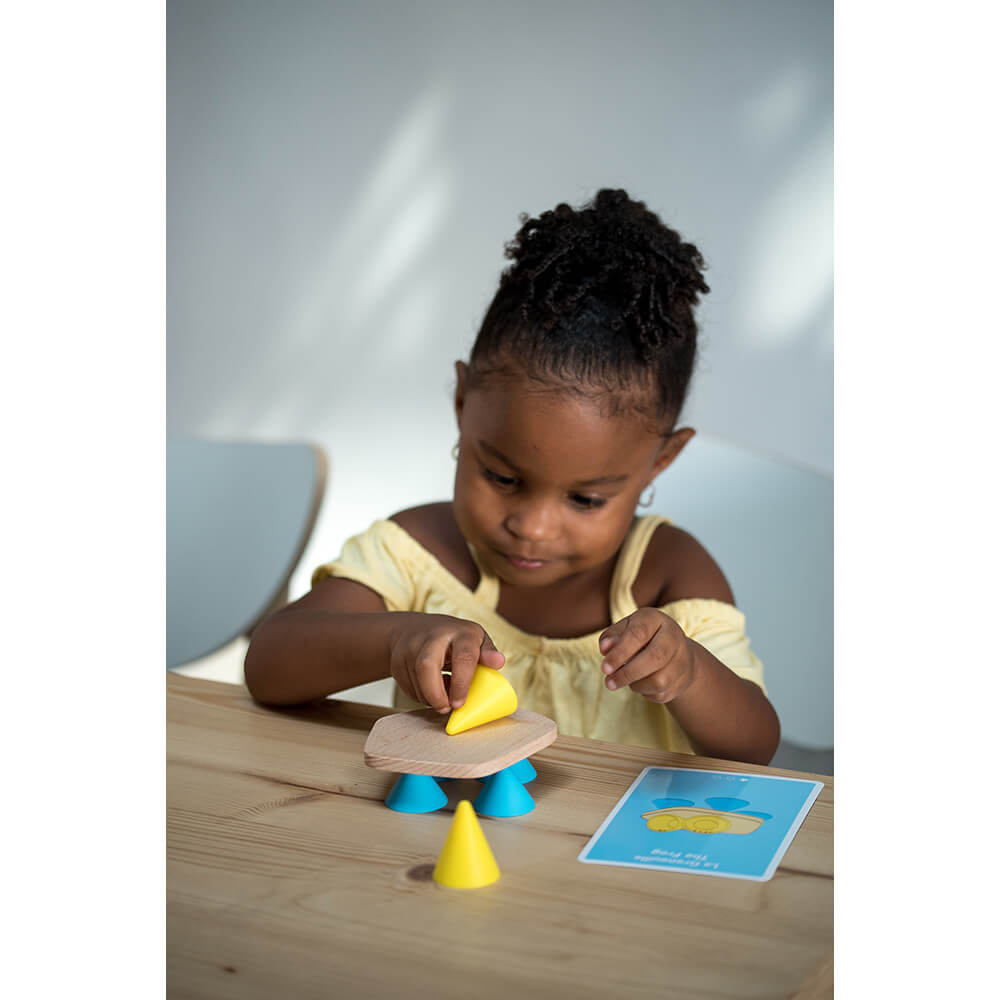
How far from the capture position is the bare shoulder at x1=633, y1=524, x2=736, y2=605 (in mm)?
938

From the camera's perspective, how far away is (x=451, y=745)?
491mm

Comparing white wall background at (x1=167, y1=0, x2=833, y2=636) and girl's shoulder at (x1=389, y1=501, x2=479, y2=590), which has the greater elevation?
white wall background at (x1=167, y1=0, x2=833, y2=636)

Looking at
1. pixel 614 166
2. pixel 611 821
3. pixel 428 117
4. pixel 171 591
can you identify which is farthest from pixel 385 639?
pixel 428 117

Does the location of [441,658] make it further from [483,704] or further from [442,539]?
[442,539]

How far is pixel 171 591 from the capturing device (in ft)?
4.80

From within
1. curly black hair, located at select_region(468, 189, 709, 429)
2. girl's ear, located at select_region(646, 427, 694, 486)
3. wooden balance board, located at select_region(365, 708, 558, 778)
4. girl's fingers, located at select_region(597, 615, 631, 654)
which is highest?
curly black hair, located at select_region(468, 189, 709, 429)

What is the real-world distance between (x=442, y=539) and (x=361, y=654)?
339 mm

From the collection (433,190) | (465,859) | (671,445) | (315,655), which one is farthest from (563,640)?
(433,190)

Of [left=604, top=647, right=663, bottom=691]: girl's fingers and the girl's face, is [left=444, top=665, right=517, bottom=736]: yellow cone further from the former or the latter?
the girl's face

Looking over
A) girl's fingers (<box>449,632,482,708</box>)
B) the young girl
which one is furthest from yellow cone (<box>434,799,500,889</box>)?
the young girl
